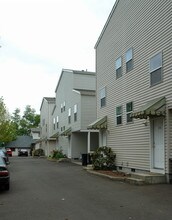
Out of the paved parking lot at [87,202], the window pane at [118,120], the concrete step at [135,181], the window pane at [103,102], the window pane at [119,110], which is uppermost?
the window pane at [103,102]

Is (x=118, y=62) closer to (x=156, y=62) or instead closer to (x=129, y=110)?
(x=129, y=110)

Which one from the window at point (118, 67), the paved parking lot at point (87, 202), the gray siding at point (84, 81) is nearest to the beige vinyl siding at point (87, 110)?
the gray siding at point (84, 81)

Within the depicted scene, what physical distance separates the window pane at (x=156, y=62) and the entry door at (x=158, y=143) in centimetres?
227

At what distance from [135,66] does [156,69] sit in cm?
267

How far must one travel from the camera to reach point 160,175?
47.7 ft

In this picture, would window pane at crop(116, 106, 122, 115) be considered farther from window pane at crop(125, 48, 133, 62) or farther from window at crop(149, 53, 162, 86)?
window at crop(149, 53, 162, 86)

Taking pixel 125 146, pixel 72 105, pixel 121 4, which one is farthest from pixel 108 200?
pixel 72 105

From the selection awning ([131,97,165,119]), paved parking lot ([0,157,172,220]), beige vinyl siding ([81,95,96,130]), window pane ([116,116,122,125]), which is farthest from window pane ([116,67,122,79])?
beige vinyl siding ([81,95,96,130])

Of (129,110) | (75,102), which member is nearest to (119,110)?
(129,110)

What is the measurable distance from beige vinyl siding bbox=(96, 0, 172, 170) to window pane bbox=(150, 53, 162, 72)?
26 centimetres

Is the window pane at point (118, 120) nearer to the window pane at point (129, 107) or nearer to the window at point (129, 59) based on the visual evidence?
the window pane at point (129, 107)

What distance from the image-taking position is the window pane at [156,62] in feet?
50.5

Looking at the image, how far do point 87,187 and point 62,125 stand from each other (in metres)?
27.6

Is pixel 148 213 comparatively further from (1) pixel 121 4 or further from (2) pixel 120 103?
(1) pixel 121 4
